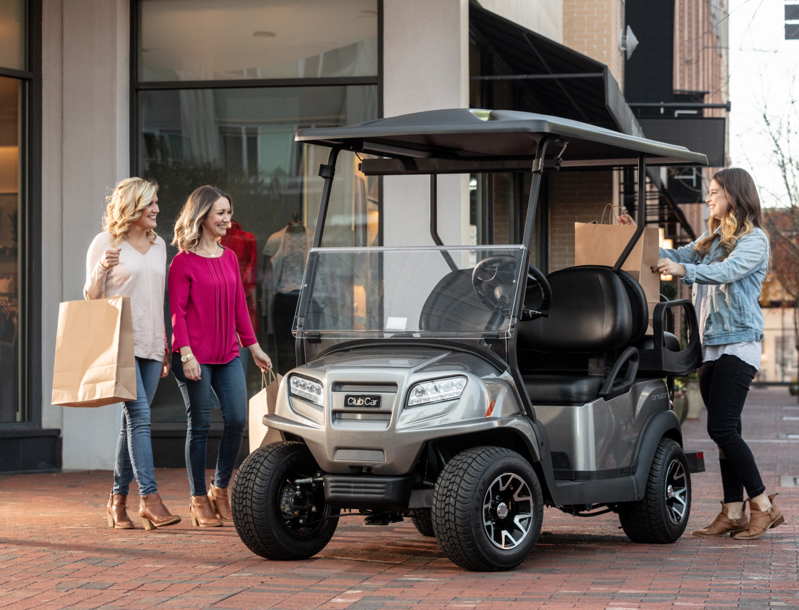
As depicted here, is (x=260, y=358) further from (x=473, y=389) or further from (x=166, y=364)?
(x=473, y=389)

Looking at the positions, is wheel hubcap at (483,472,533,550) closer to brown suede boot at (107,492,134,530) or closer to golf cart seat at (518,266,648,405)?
golf cart seat at (518,266,648,405)

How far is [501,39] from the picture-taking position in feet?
36.4

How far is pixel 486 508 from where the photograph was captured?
5023 millimetres

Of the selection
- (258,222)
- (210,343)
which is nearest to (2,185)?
(258,222)

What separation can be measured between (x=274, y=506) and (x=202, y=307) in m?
1.65

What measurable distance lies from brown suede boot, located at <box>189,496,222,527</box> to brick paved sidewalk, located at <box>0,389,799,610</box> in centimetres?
9

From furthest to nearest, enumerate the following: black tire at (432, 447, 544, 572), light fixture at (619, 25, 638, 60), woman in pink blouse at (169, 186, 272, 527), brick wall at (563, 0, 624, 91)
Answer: light fixture at (619, 25, 638, 60) → brick wall at (563, 0, 624, 91) → woman in pink blouse at (169, 186, 272, 527) → black tire at (432, 447, 544, 572)

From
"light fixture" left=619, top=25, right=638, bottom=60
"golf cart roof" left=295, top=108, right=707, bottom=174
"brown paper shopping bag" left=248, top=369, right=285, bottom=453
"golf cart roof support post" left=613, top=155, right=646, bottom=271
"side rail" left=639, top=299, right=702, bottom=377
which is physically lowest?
"brown paper shopping bag" left=248, top=369, right=285, bottom=453

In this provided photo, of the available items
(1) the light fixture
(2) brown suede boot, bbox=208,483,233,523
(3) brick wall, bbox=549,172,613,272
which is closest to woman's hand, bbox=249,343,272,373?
(2) brown suede boot, bbox=208,483,233,523

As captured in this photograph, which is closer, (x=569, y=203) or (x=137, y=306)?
(x=137, y=306)

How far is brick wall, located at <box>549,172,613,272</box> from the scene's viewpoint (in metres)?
14.7

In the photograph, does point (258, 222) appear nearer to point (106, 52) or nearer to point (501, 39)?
Result: point (106, 52)

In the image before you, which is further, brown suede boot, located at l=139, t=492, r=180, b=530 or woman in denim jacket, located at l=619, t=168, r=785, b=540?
brown suede boot, located at l=139, t=492, r=180, b=530

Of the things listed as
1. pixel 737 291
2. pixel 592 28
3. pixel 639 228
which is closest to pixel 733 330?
pixel 737 291
